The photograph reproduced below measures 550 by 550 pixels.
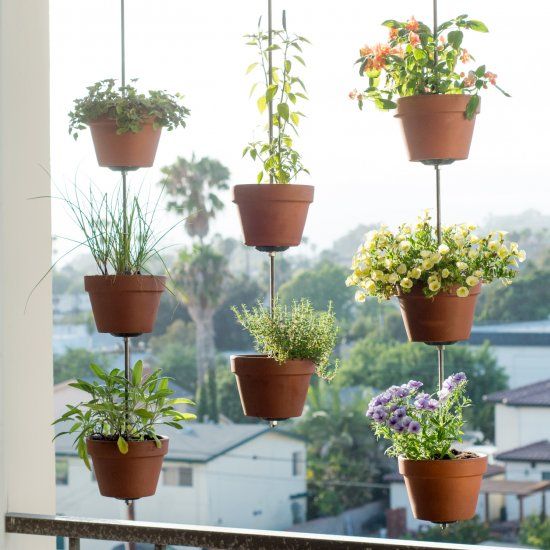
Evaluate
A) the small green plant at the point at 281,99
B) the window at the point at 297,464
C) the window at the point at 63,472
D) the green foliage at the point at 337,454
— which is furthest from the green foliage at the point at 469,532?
the small green plant at the point at 281,99

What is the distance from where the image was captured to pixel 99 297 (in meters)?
2.31

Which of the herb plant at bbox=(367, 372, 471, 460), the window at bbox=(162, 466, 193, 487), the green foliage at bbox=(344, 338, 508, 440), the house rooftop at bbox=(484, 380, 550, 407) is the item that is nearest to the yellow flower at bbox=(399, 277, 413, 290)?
the herb plant at bbox=(367, 372, 471, 460)

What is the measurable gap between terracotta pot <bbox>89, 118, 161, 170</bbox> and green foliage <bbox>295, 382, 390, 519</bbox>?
103 ft

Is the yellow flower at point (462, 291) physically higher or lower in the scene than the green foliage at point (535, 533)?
higher

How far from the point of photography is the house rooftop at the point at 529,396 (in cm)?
3234

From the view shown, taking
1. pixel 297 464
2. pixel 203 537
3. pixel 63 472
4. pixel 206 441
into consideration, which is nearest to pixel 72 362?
pixel 63 472

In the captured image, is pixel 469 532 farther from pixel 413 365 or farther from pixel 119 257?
pixel 119 257

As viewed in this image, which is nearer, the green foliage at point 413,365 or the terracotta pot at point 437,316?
the terracotta pot at point 437,316

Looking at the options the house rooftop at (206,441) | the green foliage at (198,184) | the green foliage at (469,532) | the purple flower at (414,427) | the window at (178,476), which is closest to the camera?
the purple flower at (414,427)

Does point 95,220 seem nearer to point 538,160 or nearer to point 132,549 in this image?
point 132,549

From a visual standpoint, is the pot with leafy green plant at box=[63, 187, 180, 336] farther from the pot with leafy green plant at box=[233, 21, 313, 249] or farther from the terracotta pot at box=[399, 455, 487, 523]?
the terracotta pot at box=[399, 455, 487, 523]

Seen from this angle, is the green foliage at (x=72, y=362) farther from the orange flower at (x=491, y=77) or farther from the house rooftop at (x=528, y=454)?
the orange flower at (x=491, y=77)

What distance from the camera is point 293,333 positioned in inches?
87.7

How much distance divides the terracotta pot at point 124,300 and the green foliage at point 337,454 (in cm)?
3133
